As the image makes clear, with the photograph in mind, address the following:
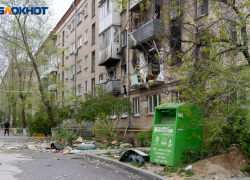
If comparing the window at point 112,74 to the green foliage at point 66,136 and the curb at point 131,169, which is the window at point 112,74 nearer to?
the green foliage at point 66,136

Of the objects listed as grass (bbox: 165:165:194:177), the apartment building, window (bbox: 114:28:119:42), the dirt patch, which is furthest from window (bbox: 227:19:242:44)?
the apartment building

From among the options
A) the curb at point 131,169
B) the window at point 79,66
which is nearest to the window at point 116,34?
the window at point 79,66

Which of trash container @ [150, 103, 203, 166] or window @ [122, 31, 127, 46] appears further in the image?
window @ [122, 31, 127, 46]

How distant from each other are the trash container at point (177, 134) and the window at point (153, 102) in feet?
32.1

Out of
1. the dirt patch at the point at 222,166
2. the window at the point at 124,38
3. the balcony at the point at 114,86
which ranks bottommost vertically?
the dirt patch at the point at 222,166

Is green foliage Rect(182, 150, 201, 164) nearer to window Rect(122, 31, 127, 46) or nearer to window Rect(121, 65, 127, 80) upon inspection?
window Rect(121, 65, 127, 80)

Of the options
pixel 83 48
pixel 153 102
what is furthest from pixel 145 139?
pixel 83 48

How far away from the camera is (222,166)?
23.3 ft

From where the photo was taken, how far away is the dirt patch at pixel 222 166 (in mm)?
6824

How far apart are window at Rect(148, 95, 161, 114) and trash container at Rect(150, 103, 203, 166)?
9792 millimetres

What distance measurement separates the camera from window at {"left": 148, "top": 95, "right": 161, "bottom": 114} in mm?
18312

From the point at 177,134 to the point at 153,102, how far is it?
11.1 metres

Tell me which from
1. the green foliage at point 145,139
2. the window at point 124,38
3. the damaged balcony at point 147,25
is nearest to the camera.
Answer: the green foliage at point 145,139

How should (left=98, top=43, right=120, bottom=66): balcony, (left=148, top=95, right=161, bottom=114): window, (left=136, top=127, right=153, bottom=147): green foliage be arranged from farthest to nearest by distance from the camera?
(left=98, top=43, right=120, bottom=66): balcony < (left=148, top=95, right=161, bottom=114): window < (left=136, top=127, right=153, bottom=147): green foliage
